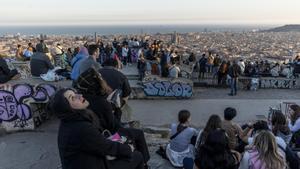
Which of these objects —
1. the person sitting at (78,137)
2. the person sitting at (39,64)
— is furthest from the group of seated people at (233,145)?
the person sitting at (39,64)

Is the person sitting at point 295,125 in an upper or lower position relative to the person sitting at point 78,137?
lower

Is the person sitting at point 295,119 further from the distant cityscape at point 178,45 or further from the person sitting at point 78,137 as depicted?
the distant cityscape at point 178,45

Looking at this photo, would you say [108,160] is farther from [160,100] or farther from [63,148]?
[160,100]

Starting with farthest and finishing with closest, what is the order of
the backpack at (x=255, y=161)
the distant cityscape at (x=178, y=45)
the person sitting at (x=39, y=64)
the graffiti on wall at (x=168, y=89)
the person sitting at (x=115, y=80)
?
the distant cityscape at (x=178, y=45), the graffiti on wall at (x=168, y=89), the person sitting at (x=39, y=64), the person sitting at (x=115, y=80), the backpack at (x=255, y=161)

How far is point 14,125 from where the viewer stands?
10.0 metres

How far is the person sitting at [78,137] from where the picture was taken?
406cm

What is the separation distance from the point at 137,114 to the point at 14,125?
4.99m

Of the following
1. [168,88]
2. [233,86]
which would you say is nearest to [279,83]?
[233,86]

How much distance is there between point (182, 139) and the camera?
7.05 m

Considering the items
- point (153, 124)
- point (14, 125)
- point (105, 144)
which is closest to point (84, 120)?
point (105, 144)

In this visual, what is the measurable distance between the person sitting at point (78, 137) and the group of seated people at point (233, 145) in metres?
1.37

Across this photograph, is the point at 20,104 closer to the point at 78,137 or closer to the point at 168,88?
the point at 78,137

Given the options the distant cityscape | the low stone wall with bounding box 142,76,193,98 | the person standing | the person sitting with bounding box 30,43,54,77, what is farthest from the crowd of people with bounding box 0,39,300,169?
the distant cityscape

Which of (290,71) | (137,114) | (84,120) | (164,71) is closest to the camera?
(84,120)
